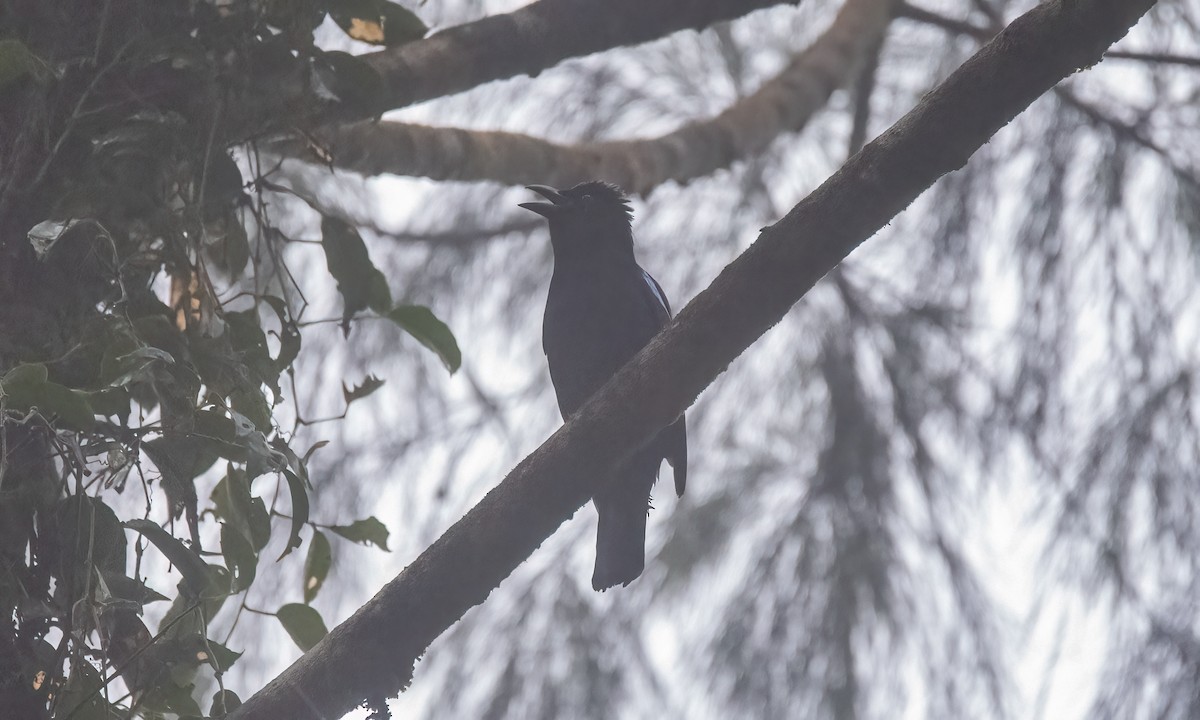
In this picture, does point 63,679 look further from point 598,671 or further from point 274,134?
point 598,671

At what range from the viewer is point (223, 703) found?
205cm

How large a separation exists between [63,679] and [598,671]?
2352mm

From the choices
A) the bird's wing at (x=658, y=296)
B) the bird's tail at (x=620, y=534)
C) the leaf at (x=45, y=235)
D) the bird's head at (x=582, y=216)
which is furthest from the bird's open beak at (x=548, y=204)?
the leaf at (x=45, y=235)

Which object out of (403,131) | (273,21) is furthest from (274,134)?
(403,131)

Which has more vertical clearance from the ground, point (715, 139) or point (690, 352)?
point (715, 139)

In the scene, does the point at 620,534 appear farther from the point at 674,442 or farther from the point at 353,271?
the point at 353,271

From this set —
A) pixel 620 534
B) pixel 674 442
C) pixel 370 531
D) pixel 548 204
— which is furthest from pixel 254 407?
pixel 548 204

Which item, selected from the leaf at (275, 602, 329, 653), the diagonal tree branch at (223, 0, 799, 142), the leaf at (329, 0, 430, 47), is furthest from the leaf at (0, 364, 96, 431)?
the leaf at (329, 0, 430, 47)

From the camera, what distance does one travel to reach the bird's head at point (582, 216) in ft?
12.6

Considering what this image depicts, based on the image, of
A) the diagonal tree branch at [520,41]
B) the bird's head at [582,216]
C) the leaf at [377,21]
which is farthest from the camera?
the bird's head at [582,216]

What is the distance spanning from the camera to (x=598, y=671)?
398 centimetres

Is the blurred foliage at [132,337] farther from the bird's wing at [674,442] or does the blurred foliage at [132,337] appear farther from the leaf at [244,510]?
the bird's wing at [674,442]

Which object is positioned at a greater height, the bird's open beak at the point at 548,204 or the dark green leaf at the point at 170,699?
the bird's open beak at the point at 548,204

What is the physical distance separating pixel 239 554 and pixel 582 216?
6.60ft
